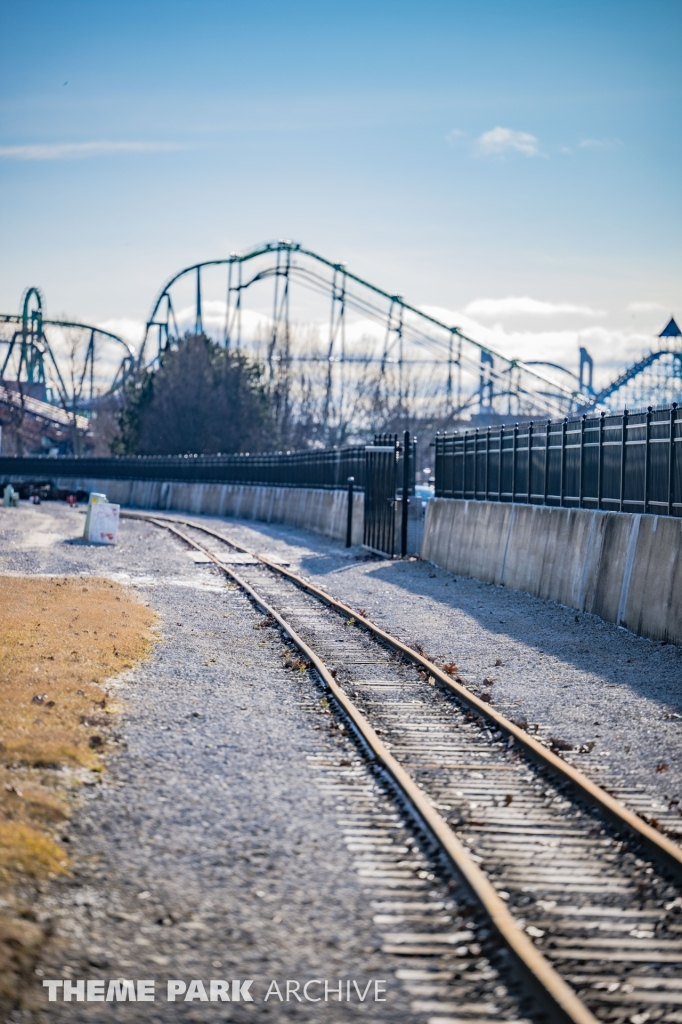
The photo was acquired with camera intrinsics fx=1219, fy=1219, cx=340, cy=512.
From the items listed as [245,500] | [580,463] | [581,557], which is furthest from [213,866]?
[245,500]

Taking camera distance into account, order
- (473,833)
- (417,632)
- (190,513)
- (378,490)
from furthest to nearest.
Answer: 1. (190,513)
2. (378,490)
3. (417,632)
4. (473,833)

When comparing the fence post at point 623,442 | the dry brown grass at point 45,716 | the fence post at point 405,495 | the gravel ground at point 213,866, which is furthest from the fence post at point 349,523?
the gravel ground at point 213,866

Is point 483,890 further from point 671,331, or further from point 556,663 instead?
point 671,331

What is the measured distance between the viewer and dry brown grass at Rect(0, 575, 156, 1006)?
6188 mm

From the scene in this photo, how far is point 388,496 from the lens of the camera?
32.6 m

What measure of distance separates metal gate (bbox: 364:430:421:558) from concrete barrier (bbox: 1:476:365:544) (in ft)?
9.51

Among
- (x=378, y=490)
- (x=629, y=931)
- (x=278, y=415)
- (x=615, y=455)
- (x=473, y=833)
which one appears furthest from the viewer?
(x=278, y=415)

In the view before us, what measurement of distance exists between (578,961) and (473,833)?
1987 mm

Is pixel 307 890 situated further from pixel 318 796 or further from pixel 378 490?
pixel 378 490

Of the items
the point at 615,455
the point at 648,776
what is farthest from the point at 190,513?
the point at 648,776

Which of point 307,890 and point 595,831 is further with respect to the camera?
point 595,831

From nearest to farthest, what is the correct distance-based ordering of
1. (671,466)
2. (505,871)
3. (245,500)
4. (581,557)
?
(505,871) → (671,466) → (581,557) → (245,500)

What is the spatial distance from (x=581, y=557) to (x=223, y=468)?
4667 centimetres

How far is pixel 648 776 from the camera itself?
924 centimetres
